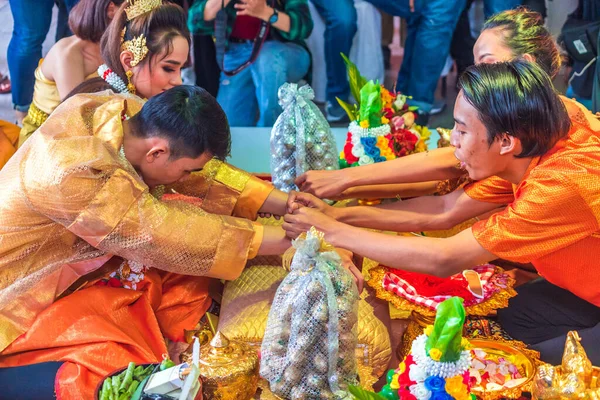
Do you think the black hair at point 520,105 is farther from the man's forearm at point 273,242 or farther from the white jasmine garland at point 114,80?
the white jasmine garland at point 114,80

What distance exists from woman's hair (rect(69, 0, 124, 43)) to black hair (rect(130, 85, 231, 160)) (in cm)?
137

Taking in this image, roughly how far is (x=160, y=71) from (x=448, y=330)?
5.56ft

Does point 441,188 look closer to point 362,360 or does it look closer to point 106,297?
point 362,360

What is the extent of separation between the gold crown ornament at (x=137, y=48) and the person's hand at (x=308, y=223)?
2.85 feet

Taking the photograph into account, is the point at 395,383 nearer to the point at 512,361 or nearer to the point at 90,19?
the point at 512,361

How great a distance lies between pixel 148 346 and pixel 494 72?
1.31 metres

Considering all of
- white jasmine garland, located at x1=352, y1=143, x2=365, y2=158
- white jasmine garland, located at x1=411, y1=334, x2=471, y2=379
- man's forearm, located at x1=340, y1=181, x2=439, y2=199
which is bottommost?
man's forearm, located at x1=340, y1=181, x2=439, y2=199

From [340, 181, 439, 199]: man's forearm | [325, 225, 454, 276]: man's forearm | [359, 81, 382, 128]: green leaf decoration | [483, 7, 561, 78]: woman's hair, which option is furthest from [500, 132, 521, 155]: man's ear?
[359, 81, 382, 128]: green leaf decoration

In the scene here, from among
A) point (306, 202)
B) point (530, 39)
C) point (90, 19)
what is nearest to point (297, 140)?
point (306, 202)

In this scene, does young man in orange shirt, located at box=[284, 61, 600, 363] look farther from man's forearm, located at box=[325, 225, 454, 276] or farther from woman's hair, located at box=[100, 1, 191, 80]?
woman's hair, located at box=[100, 1, 191, 80]

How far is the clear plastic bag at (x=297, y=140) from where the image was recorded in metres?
2.91

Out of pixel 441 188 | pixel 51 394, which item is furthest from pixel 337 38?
pixel 51 394

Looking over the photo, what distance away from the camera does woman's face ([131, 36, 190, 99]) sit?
9.28 feet

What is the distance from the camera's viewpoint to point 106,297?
7.57ft
